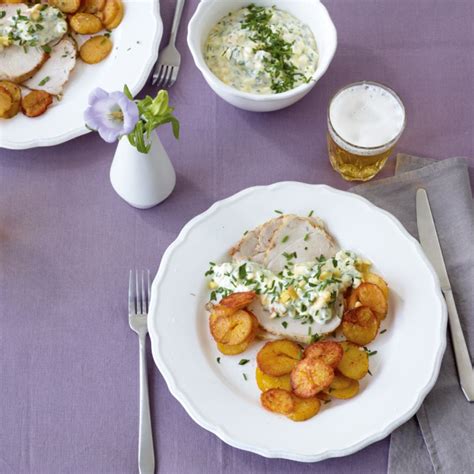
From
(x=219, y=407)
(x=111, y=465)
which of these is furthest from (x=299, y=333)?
(x=111, y=465)

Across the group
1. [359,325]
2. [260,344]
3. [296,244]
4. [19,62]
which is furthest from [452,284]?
[19,62]

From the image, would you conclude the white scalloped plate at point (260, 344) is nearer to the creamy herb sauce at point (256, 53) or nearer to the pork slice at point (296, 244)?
the pork slice at point (296, 244)

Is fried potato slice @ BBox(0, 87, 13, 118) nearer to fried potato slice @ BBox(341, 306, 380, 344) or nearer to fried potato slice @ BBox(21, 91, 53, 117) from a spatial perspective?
fried potato slice @ BBox(21, 91, 53, 117)

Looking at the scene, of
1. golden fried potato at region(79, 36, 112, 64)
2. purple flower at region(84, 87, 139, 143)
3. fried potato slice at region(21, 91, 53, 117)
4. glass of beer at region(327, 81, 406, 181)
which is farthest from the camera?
golden fried potato at region(79, 36, 112, 64)

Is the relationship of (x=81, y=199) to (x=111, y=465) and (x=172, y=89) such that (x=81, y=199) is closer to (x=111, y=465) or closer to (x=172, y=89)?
(x=172, y=89)

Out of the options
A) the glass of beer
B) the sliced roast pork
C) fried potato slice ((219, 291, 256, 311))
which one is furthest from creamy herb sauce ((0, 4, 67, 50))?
fried potato slice ((219, 291, 256, 311))

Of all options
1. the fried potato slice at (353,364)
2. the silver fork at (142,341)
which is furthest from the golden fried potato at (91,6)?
the fried potato slice at (353,364)

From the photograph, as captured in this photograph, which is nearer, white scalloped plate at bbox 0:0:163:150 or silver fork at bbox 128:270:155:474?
silver fork at bbox 128:270:155:474
